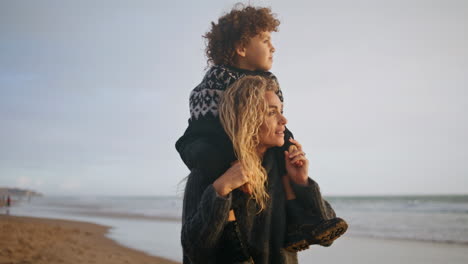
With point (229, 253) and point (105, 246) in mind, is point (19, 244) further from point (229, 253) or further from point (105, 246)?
point (229, 253)

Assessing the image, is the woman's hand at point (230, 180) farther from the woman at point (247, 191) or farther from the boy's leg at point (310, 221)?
the boy's leg at point (310, 221)

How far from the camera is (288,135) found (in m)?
1.91

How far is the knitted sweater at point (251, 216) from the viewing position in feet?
5.04

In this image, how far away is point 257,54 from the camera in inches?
82.0

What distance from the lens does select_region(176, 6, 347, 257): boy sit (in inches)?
65.1

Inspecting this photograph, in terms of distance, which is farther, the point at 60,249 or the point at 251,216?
the point at 60,249

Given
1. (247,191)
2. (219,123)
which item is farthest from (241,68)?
(247,191)

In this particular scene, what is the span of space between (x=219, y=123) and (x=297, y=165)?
1.42ft

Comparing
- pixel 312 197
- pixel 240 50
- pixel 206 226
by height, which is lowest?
pixel 206 226

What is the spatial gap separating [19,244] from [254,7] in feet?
29.5

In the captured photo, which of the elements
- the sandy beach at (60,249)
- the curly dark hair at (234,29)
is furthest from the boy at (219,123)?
the sandy beach at (60,249)

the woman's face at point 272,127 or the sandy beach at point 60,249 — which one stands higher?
the woman's face at point 272,127

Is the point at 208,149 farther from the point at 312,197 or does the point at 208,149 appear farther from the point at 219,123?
the point at 312,197

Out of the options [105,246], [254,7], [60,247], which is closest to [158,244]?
[105,246]
